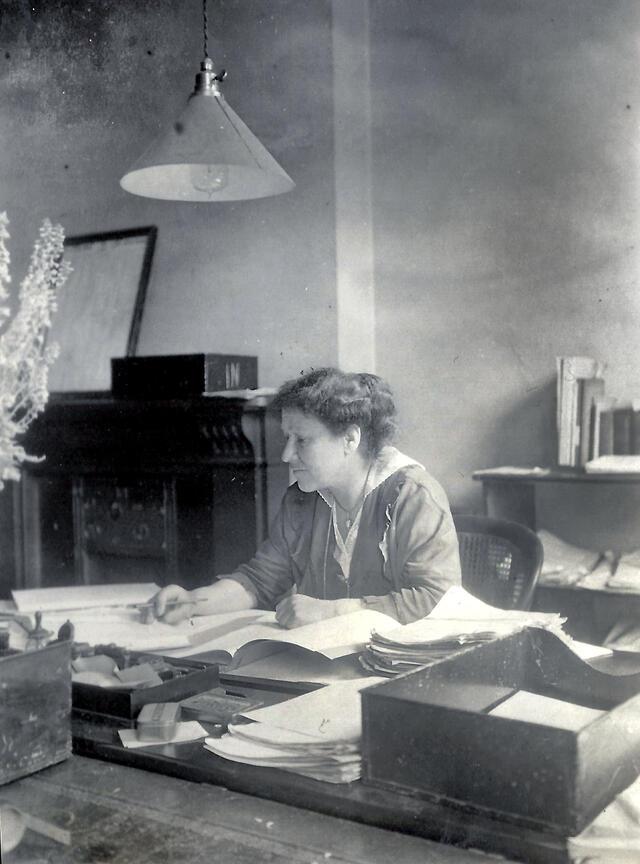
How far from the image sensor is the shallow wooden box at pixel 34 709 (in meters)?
1.06

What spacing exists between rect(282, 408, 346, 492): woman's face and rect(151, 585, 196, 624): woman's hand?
18.2 inches

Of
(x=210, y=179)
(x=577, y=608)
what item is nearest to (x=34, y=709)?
(x=210, y=179)

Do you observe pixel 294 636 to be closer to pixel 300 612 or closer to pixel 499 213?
pixel 300 612

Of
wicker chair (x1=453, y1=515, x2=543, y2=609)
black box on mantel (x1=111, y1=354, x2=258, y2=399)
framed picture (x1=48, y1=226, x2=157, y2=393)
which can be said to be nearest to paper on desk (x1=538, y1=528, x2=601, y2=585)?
wicker chair (x1=453, y1=515, x2=543, y2=609)

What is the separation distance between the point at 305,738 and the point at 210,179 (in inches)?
70.6

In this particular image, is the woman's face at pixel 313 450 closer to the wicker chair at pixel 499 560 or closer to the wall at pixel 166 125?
the wicker chair at pixel 499 560

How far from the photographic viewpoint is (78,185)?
4.08m

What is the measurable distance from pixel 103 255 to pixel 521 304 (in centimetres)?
182

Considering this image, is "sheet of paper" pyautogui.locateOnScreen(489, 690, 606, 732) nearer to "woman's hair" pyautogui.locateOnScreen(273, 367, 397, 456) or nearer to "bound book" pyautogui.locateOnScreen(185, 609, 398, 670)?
"bound book" pyautogui.locateOnScreen(185, 609, 398, 670)

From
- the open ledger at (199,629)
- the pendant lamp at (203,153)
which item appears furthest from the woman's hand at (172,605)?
the pendant lamp at (203,153)

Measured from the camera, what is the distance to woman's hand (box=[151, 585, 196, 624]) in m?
1.74

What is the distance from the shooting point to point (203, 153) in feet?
6.95

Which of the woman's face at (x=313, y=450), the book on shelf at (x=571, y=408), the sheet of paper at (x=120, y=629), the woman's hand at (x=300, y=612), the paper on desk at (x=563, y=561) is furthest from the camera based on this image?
the book on shelf at (x=571, y=408)

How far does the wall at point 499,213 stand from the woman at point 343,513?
3.40ft
